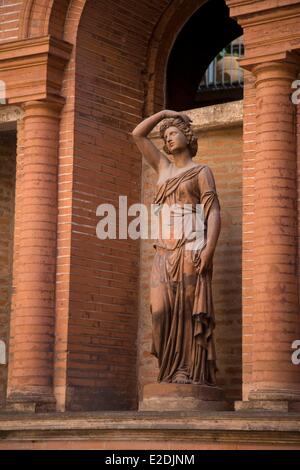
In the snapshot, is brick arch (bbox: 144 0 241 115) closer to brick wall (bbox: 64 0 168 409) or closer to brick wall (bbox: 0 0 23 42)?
brick wall (bbox: 64 0 168 409)

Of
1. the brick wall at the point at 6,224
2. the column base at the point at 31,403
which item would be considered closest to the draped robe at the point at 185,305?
the column base at the point at 31,403

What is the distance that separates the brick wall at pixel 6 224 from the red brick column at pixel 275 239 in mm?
4188

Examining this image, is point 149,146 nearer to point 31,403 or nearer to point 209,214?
point 209,214

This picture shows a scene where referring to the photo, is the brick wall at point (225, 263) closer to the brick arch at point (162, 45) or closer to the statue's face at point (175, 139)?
the brick arch at point (162, 45)

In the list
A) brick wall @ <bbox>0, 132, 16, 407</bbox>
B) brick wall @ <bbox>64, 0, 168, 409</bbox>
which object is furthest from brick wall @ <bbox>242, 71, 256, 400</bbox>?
brick wall @ <bbox>0, 132, 16, 407</bbox>

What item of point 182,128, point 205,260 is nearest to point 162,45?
point 182,128

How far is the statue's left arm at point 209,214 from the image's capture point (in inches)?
496

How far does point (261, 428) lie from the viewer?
36.6 feet

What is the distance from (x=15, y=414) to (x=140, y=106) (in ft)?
13.3

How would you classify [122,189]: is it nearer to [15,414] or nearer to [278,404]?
[15,414]

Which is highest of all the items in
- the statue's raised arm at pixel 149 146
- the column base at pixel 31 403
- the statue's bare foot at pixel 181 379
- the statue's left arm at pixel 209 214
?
the statue's raised arm at pixel 149 146

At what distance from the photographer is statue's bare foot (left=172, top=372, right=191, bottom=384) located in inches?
492
